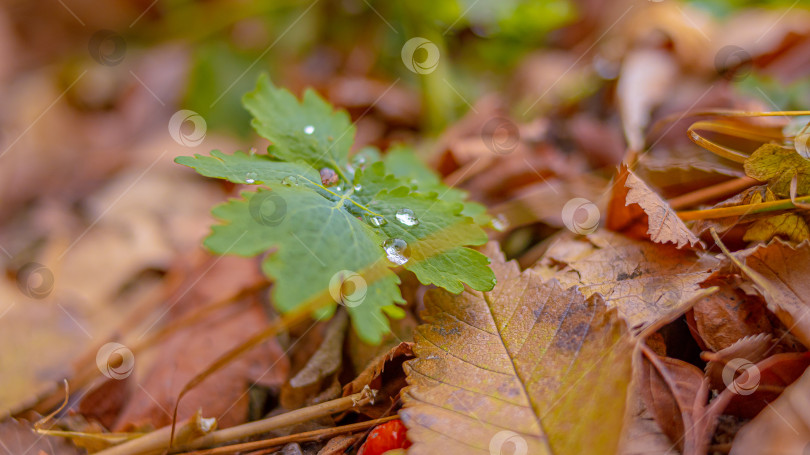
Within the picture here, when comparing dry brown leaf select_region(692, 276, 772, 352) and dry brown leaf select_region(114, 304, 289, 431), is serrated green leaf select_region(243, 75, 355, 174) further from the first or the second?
dry brown leaf select_region(692, 276, 772, 352)

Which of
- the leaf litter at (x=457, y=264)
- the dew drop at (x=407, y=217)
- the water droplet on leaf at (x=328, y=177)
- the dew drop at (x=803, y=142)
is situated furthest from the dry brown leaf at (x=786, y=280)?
the water droplet on leaf at (x=328, y=177)

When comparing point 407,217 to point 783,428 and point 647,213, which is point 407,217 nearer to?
point 647,213

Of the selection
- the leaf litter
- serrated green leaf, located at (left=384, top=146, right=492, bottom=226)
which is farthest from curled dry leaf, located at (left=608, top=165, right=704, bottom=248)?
serrated green leaf, located at (left=384, top=146, right=492, bottom=226)

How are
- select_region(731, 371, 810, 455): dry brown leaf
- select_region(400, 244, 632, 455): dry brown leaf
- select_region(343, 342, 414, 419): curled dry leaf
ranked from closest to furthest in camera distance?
select_region(731, 371, 810, 455): dry brown leaf, select_region(400, 244, 632, 455): dry brown leaf, select_region(343, 342, 414, 419): curled dry leaf

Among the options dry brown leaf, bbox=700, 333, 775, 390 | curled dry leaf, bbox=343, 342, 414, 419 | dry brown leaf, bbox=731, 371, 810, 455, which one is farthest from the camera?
curled dry leaf, bbox=343, 342, 414, 419

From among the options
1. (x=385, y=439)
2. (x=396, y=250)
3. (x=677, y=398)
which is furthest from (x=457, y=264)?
(x=677, y=398)
